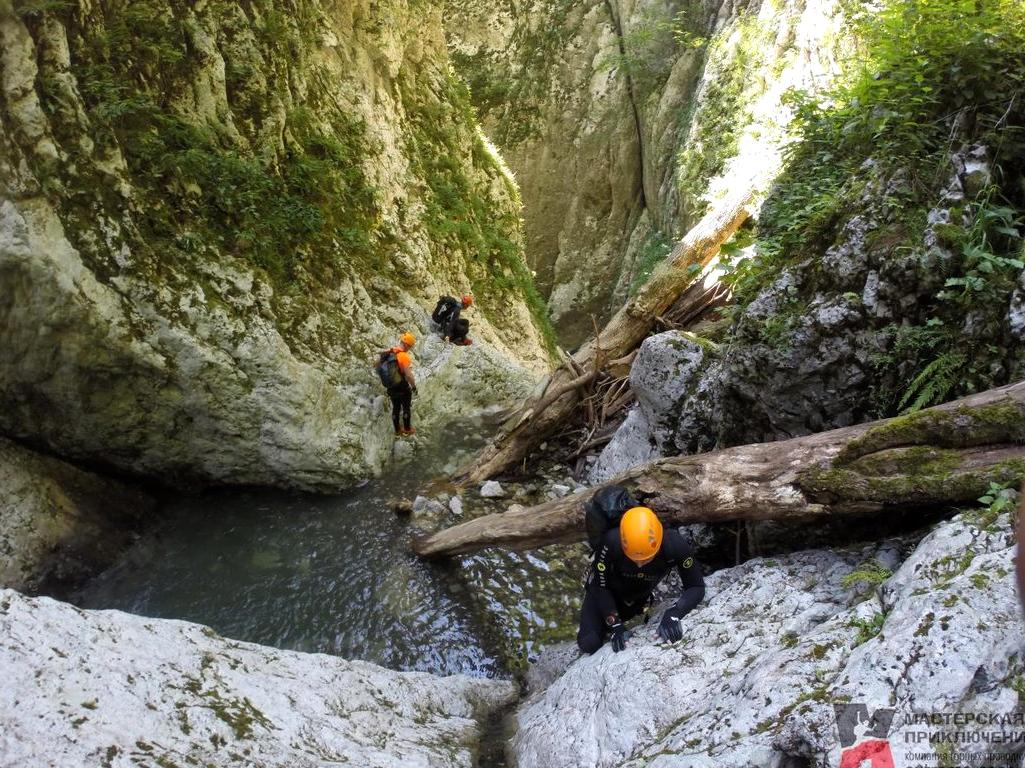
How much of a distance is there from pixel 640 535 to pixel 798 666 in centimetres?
130

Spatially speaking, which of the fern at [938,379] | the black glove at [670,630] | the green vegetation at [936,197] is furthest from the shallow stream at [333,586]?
the green vegetation at [936,197]

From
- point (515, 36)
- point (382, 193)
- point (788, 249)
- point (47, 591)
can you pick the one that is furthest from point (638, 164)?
point (47, 591)

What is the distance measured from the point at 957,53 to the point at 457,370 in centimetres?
722

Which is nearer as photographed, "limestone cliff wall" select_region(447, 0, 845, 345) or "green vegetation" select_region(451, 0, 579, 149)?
"limestone cliff wall" select_region(447, 0, 845, 345)

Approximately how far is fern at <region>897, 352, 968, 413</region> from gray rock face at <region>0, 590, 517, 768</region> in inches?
152

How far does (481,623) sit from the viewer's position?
Result: 252 inches

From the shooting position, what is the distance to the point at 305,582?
22.7 ft

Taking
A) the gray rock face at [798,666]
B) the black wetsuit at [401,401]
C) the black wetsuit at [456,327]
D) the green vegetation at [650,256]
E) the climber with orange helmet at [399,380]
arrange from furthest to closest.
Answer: the green vegetation at [650,256]
the black wetsuit at [456,327]
the black wetsuit at [401,401]
the climber with orange helmet at [399,380]
the gray rock face at [798,666]

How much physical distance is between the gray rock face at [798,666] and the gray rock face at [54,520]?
Answer: 5268 mm

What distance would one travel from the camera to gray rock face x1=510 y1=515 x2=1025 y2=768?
2592mm

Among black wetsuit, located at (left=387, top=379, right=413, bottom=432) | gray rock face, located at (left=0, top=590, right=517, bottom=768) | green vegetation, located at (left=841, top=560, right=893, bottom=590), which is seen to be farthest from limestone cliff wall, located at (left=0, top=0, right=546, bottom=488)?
green vegetation, located at (left=841, top=560, right=893, bottom=590)

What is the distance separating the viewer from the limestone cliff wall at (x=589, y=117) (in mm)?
19000

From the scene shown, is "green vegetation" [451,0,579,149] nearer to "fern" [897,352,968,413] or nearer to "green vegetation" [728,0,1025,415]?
"green vegetation" [728,0,1025,415]

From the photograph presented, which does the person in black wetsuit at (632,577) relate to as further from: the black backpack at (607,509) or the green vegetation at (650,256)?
the green vegetation at (650,256)
